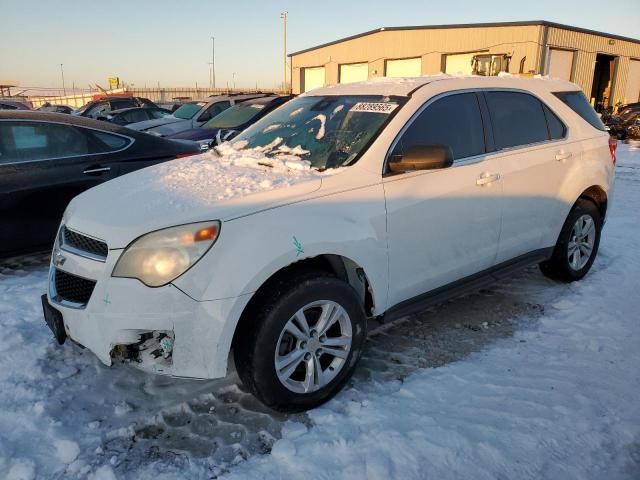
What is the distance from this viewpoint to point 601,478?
234 centimetres

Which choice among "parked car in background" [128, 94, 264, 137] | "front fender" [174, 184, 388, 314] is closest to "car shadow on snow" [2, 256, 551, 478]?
"front fender" [174, 184, 388, 314]

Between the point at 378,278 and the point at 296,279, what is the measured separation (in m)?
0.58

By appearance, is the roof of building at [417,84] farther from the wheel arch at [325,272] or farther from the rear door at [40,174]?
the rear door at [40,174]

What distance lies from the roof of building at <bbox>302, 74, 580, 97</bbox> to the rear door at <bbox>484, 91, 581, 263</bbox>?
0.32 feet

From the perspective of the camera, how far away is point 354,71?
33.2 m

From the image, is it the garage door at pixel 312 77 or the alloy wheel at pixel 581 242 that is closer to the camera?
the alloy wheel at pixel 581 242

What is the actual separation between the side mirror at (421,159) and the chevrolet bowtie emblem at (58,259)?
189 cm

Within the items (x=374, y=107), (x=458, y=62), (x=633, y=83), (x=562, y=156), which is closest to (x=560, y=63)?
(x=458, y=62)

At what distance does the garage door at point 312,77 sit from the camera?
3581 centimetres

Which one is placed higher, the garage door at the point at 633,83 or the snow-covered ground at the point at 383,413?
the garage door at the point at 633,83

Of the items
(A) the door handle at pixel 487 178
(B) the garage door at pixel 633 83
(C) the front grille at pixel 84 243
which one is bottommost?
(C) the front grille at pixel 84 243

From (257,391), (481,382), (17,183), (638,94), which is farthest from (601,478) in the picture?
(638,94)

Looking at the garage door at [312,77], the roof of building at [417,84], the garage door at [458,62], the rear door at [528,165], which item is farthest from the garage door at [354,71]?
the rear door at [528,165]

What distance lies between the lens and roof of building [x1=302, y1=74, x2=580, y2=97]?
3.50 metres
